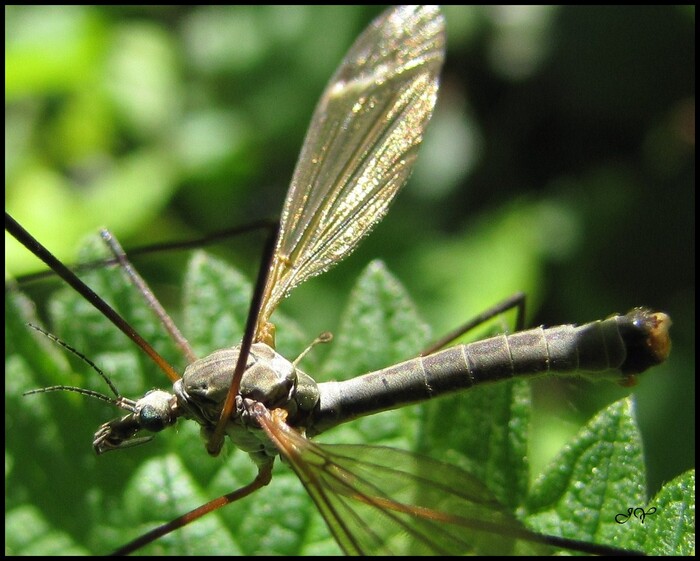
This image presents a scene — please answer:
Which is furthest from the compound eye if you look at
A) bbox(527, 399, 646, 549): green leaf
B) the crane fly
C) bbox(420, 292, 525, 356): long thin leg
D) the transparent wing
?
bbox(527, 399, 646, 549): green leaf

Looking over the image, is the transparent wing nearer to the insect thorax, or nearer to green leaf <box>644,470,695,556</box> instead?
the insect thorax

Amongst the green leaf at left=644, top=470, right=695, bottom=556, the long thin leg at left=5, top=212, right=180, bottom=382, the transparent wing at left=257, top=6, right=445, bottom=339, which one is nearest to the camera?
the green leaf at left=644, top=470, right=695, bottom=556

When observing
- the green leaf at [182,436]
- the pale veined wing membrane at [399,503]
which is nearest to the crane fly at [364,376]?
the pale veined wing membrane at [399,503]

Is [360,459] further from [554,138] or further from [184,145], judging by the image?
[554,138]

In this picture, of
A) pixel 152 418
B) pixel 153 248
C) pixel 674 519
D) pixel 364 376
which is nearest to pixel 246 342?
pixel 152 418

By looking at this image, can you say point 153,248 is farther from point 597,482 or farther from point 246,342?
point 597,482

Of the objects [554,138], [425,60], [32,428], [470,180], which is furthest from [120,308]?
[554,138]

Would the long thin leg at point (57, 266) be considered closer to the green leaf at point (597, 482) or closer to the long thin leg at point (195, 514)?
the long thin leg at point (195, 514)
